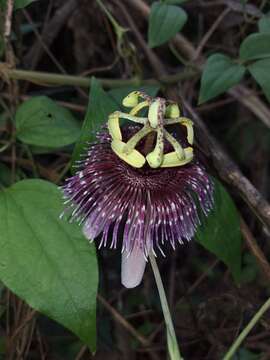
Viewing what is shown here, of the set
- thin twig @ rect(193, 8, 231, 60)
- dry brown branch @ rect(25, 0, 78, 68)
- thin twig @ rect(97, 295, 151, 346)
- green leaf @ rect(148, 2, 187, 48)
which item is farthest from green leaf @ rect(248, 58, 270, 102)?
dry brown branch @ rect(25, 0, 78, 68)

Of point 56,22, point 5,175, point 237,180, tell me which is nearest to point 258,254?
point 237,180

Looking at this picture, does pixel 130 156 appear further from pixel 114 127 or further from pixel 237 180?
pixel 237 180

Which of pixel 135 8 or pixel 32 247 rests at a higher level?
pixel 135 8

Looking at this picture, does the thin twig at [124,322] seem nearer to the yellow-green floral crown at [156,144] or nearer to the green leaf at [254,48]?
the yellow-green floral crown at [156,144]

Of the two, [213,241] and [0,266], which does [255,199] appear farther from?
[0,266]

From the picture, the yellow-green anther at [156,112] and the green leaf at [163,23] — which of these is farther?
the green leaf at [163,23]

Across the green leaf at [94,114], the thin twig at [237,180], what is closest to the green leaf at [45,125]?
the green leaf at [94,114]

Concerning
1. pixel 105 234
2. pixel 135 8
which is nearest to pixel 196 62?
pixel 135 8
